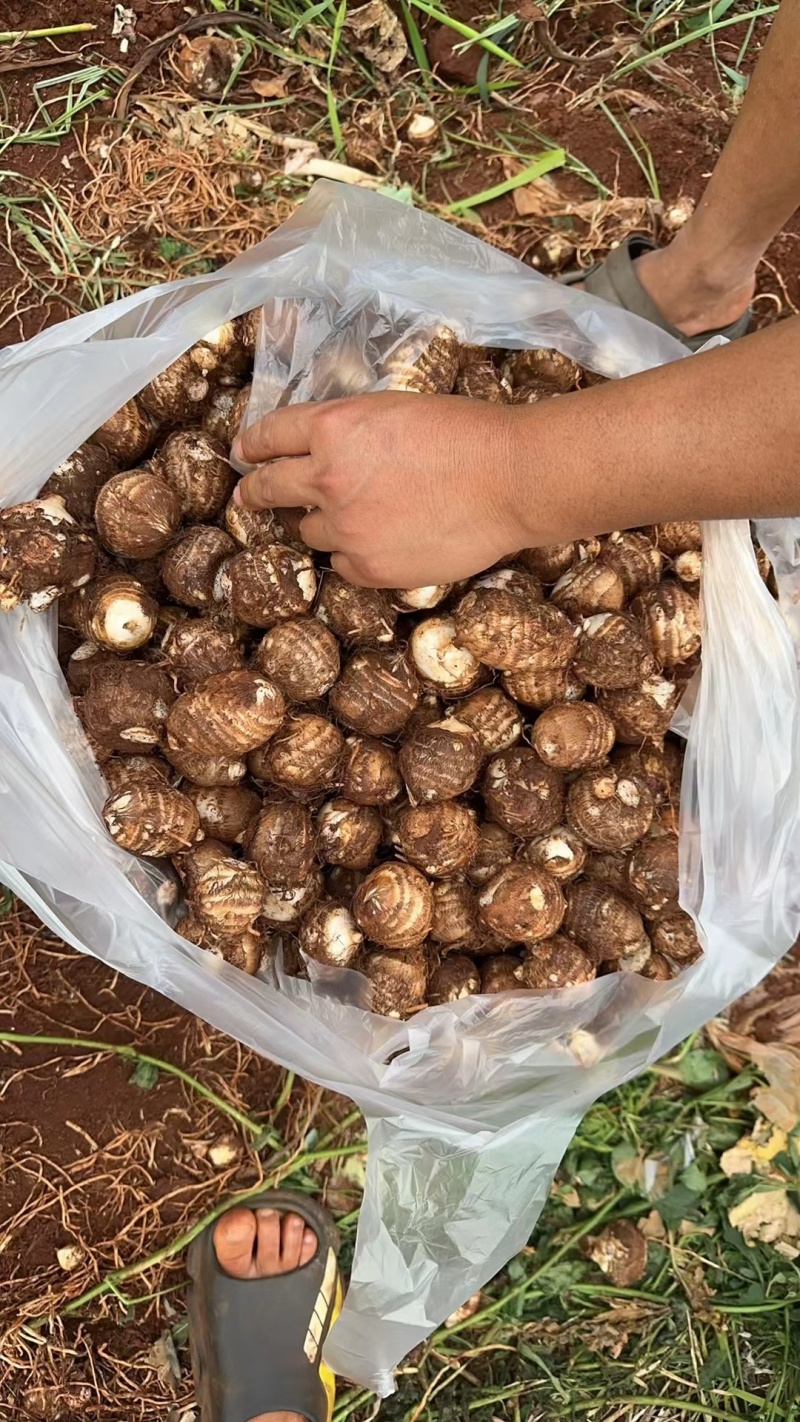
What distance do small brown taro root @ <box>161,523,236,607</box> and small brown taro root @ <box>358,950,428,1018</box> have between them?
0.61m

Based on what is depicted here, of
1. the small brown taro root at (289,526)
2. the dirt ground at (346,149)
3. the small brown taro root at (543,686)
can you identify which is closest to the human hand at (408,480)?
the small brown taro root at (289,526)

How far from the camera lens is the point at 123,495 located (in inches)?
55.6

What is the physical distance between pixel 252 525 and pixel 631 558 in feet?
1.94

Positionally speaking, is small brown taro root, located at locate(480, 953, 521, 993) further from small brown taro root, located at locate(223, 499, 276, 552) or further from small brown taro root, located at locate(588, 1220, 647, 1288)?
small brown taro root, located at locate(223, 499, 276, 552)

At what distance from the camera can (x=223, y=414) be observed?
61.9 inches

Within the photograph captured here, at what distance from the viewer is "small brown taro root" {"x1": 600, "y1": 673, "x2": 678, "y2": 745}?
→ 4.95 ft

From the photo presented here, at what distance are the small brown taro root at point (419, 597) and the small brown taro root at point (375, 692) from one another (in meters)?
0.08

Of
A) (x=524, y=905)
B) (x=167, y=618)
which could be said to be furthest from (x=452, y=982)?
(x=167, y=618)

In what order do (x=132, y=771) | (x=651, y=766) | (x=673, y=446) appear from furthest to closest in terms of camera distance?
(x=651, y=766) → (x=132, y=771) → (x=673, y=446)

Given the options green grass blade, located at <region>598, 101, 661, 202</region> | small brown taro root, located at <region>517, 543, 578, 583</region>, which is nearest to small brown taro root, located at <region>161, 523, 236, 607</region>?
small brown taro root, located at <region>517, 543, 578, 583</region>

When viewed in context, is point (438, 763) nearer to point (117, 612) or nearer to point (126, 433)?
point (117, 612)

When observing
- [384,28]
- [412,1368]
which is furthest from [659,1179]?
[384,28]

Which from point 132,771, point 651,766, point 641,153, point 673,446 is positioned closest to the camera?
point 673,446

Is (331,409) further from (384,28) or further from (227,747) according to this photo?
(384,28)
